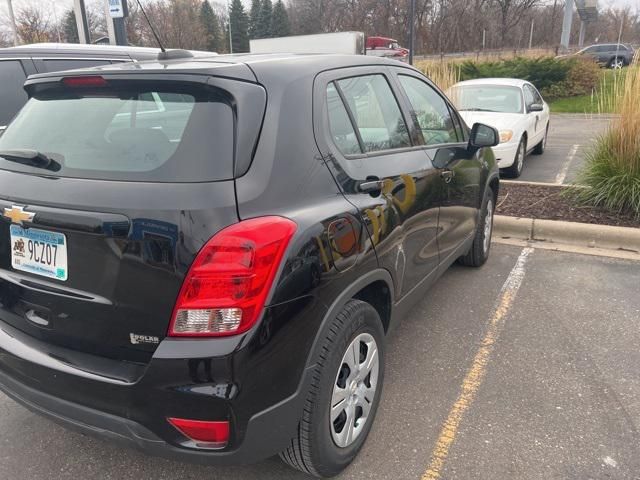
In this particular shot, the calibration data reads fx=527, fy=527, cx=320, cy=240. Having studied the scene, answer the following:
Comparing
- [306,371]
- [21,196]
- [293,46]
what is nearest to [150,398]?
[306,371]

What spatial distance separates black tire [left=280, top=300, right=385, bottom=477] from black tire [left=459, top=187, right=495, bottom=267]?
248 cm

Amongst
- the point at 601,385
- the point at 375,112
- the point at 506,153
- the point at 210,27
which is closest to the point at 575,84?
the point at 506,153

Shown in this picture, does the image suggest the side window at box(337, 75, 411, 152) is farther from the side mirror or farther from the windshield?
the windshield

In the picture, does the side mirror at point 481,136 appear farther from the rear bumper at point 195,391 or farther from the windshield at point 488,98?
the windshield at point 488,98

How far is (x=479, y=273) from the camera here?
4.76m

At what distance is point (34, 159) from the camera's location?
7.08 feet

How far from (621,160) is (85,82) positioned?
5693mm

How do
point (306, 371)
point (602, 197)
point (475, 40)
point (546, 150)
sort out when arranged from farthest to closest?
point (475, 40) < point (546, 150) < point (602, 197) < point (306, 371)

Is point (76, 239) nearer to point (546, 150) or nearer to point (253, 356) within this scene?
point (253, 356)

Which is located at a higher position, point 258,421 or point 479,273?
point 258,421

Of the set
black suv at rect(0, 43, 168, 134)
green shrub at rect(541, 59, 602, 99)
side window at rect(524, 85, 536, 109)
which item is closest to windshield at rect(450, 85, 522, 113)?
side window at rect(524, 85, 536, 109)

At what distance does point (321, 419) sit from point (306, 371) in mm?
254

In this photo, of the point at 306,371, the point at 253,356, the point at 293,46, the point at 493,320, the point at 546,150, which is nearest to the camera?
the point at 253,356

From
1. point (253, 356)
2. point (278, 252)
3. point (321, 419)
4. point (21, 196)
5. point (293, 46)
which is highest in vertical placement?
point (293, 46)
